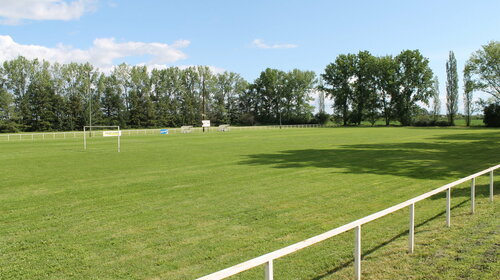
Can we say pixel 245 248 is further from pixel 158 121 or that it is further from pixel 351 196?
pixel 158 121

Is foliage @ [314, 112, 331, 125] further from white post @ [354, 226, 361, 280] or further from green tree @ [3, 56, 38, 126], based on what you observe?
white post @ [354, 226, 361, 280]

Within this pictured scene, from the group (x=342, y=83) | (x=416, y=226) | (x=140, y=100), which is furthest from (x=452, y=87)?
(x=416, y=226)

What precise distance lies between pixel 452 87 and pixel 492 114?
1851 cm

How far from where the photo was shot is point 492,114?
75.8 m

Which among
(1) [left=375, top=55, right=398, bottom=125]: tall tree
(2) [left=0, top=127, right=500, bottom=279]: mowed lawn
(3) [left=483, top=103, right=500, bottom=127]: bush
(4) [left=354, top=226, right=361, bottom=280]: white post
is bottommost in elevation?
(2) [left=0, top=127, right=500, bottom=279]: mowed lawn

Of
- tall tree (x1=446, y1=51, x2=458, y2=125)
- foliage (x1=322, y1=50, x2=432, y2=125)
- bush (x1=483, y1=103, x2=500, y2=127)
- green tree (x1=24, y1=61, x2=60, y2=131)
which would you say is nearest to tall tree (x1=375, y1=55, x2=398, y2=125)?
foliage (x1=322, y1=50, x2=432, y2=125)

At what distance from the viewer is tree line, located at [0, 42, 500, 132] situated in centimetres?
7981

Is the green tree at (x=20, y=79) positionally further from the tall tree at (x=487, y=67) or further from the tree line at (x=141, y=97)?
the tall tree at (x=487, y=67)

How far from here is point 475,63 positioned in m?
70.1

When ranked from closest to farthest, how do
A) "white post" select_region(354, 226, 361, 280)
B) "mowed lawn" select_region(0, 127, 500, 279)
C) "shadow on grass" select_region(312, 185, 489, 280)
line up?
"white post" select_region(354, 226, 361, 280)
"shadow on grass" select_region(312, 185, 489, 280)
"mowed lawn" select_region(0, 127, 500, 279)

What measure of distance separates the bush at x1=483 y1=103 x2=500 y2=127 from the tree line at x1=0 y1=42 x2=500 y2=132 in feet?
14.5

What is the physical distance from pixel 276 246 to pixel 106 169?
43.2 ft

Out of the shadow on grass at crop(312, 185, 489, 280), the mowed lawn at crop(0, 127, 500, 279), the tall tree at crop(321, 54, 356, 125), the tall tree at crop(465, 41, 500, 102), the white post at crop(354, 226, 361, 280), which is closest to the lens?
the white post at crop(354, 226, 361, 280)

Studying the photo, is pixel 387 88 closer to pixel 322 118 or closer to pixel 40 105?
pixel 322 118
